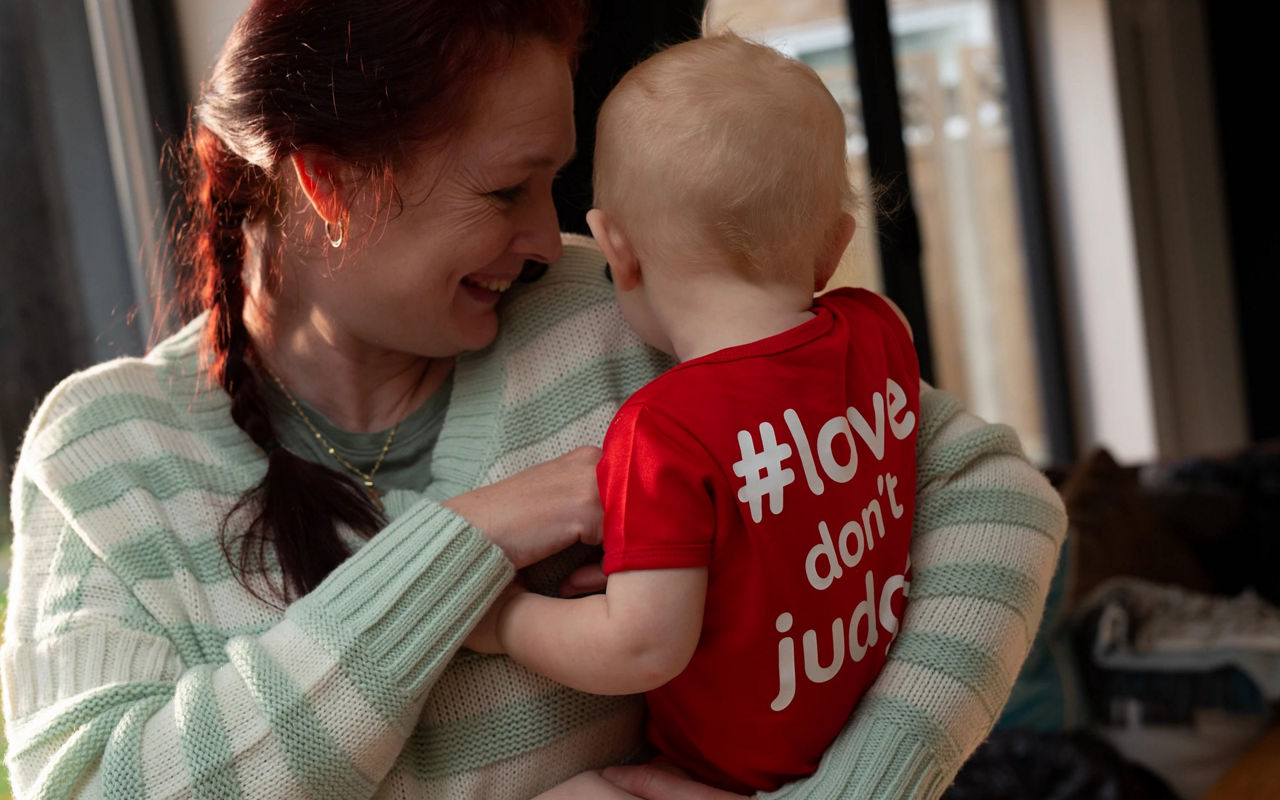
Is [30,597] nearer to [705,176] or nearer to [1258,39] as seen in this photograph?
[705,176]

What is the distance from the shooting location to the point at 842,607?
1.07 meters

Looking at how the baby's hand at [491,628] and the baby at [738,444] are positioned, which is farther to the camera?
the baby's hand at [491,628]

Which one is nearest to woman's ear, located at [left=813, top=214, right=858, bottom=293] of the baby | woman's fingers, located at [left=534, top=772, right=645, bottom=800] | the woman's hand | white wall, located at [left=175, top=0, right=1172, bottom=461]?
the baby

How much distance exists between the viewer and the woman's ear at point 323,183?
121cm

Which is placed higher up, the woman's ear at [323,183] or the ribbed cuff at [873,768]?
the woman's ear at [323,183]

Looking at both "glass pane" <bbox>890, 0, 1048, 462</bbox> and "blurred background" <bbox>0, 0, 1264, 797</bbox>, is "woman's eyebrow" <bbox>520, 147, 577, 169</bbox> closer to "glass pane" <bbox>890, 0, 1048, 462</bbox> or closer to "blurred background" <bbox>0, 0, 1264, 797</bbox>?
"blurred background" <bbox>0, 0, 1264, 797</bbox>

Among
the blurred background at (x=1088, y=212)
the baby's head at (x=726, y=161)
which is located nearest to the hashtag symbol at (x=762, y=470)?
the baby's head at (x=726, y=161)

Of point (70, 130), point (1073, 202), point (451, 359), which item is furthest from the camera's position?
point (1073, 202)

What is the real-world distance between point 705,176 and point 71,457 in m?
0.70

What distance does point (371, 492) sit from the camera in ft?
4.28

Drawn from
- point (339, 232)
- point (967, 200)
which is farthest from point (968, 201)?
point (339, 232)

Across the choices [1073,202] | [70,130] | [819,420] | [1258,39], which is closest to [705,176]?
[819,420]

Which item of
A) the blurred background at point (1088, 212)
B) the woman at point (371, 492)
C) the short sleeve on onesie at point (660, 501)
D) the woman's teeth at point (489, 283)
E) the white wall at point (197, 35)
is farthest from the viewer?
the blurred background at point (1088, 212)

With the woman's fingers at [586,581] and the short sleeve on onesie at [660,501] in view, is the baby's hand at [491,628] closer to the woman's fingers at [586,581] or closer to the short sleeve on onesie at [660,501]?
the woman's fingers at [586,581]
